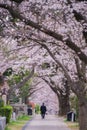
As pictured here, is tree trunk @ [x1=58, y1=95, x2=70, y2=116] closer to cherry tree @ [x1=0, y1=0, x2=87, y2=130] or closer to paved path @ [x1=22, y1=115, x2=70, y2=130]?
paved path @ [x1=22, y1=115, x2=70, y2=130]

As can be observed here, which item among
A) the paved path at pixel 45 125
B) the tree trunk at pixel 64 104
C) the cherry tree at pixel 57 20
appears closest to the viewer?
the cherry tree at pixel 57 20

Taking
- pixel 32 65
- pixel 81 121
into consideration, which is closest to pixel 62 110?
pixel 32 65

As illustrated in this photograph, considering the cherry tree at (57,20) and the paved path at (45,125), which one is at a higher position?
the cherry tree at (57,20)

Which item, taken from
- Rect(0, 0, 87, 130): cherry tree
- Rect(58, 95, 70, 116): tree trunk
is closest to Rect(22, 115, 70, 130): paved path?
Rect(0, 0, 87, 130): cherry tree

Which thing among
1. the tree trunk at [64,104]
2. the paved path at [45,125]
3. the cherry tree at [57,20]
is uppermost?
the cherry tree at [57,20]

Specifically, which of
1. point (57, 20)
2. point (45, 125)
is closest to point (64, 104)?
point (45, 125)

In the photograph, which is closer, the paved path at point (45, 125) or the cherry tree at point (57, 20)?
the cherry tree at point (57, 20)

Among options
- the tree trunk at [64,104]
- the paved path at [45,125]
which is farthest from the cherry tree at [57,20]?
the tree trunk at [64,104]

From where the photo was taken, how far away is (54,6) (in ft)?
52.9

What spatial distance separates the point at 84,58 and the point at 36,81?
40764 mm

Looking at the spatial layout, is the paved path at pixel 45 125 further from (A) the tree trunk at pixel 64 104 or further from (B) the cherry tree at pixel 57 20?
(A) the tree trunk at pixel 64 104

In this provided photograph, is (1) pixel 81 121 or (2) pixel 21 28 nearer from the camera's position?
(2) pixel 21 28

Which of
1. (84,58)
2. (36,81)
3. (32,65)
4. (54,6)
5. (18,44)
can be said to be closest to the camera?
(84,58)

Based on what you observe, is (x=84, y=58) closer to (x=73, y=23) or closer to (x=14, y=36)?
(x=73, y=23)
